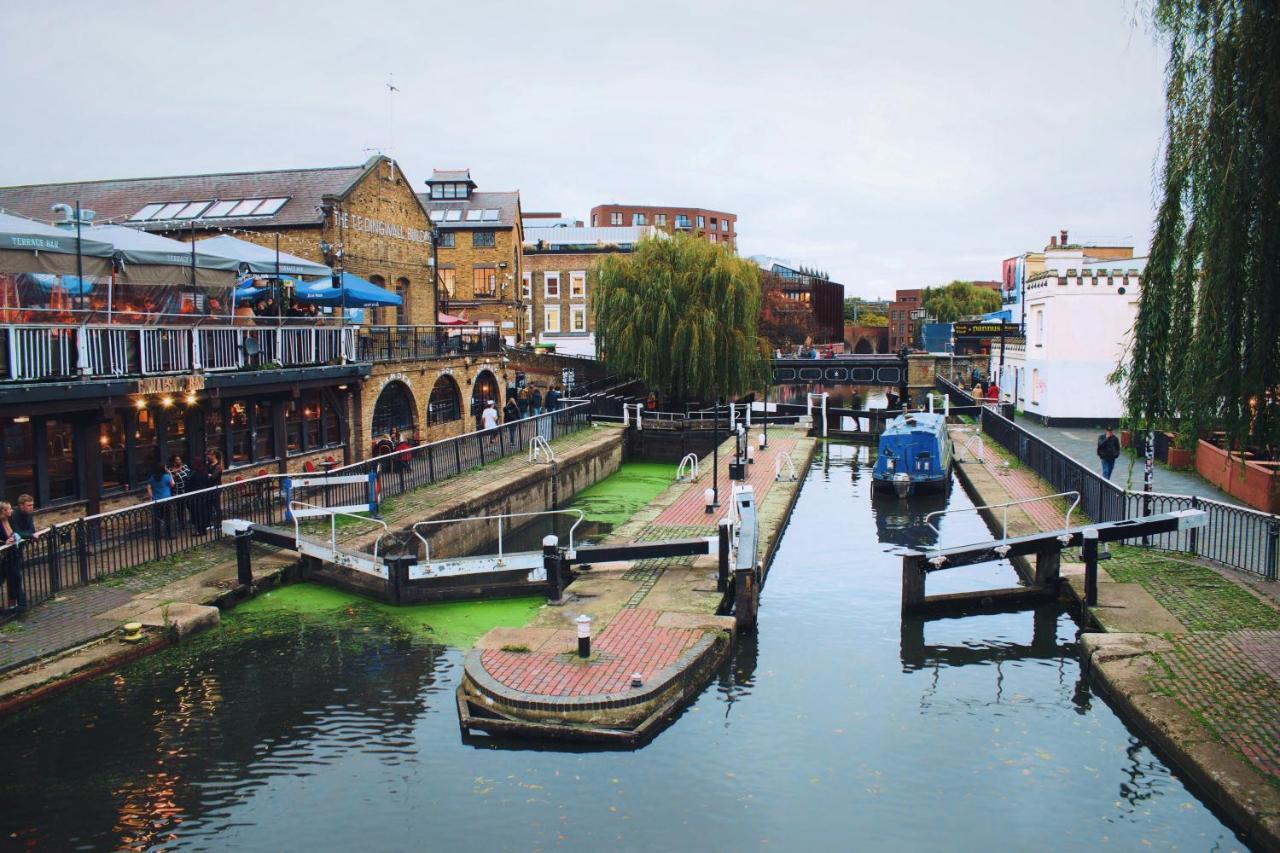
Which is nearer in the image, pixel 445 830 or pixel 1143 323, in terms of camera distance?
pixel 445 830

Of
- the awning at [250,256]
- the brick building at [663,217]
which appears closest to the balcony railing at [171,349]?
the awning at [250,256]

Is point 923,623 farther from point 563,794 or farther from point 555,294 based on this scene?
point 555,294

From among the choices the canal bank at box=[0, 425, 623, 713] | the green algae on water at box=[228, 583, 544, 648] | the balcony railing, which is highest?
the balcony railing

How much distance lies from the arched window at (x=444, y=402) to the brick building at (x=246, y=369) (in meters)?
0.05

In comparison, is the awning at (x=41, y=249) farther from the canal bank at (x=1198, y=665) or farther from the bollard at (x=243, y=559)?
the canal bank at (x=1198, y=665)

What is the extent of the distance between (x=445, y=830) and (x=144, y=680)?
514 cm

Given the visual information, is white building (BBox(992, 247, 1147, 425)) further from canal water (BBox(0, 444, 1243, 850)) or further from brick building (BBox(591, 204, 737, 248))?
brick building (BBox(591, 204, 737, 248))

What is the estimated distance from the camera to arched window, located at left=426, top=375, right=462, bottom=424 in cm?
3008

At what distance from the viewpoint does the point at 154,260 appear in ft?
57.9

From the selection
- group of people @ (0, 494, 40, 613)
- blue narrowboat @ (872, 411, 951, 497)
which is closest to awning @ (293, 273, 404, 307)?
group of people @ (0, 494, 40, 613)

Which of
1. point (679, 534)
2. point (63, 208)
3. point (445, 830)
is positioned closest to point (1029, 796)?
point (445, 830)

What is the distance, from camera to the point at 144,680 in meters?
11.6

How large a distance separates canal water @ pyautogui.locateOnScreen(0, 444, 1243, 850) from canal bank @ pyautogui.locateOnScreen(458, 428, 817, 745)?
0.97 feet

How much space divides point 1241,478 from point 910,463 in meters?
10.8
